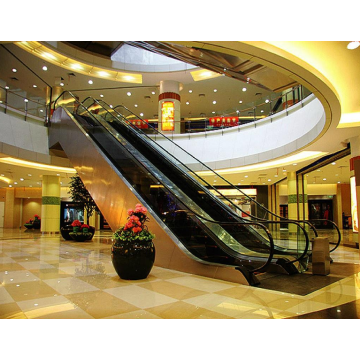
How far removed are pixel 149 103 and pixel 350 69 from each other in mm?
18672

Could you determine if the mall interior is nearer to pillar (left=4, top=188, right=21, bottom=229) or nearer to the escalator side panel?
the escalator side panel

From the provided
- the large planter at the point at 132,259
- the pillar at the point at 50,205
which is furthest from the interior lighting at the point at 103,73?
the large planter at the point at 132,259

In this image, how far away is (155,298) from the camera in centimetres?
411

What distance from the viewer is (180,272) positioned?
6129mm

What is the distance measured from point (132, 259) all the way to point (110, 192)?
157 inches

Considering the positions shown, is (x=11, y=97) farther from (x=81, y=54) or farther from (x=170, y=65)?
(x=170, y=65)

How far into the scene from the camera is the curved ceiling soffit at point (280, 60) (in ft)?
13.8

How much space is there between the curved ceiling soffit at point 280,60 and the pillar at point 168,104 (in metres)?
12.9

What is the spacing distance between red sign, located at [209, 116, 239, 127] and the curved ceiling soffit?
10.3 metres

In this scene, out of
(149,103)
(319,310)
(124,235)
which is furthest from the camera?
(149,103)

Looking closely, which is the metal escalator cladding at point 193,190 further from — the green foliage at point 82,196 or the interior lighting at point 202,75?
the interior lighting at point 202,75

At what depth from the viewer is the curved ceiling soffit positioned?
4.19 metres

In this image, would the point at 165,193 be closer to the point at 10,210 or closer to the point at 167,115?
the point at 167,115
